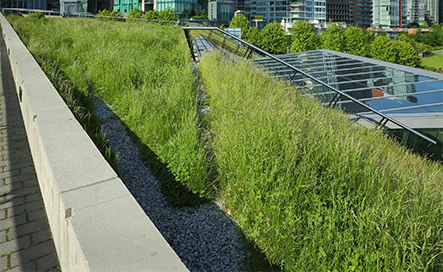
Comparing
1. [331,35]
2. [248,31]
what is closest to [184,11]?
[248,31]

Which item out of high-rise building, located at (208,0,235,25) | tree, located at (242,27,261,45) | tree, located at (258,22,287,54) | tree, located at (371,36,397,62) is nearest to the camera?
tree, located at (371,36,397,62)

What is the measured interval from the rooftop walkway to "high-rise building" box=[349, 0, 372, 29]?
688ft

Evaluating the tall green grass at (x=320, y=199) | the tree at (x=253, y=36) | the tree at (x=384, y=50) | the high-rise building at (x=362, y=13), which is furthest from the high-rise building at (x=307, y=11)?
the tall green grass at (x=320, y=199)

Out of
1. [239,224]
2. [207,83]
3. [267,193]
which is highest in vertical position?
[207,83]

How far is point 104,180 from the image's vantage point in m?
2.91

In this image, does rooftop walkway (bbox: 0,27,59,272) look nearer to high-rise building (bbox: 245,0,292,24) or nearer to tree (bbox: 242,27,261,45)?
tree (bbox: 242,27,261,45)

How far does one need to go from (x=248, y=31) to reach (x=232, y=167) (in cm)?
8008

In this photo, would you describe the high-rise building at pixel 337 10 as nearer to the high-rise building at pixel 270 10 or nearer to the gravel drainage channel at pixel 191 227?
the high-rise building at pixel 270 10

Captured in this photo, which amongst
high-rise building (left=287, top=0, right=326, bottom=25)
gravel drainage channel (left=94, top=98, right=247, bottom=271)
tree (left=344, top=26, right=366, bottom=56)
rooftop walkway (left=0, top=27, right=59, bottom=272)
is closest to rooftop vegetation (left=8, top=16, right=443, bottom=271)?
gravel drainage channel (left=94, top=98, right=247, bottom=271)

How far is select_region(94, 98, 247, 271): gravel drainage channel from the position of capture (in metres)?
3.29

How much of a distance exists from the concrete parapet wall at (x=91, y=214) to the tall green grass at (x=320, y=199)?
52.8 inches

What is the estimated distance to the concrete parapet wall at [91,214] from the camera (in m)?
2.05

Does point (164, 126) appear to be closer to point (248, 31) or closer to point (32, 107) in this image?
point (32, 107)

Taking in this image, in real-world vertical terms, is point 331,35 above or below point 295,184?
above
